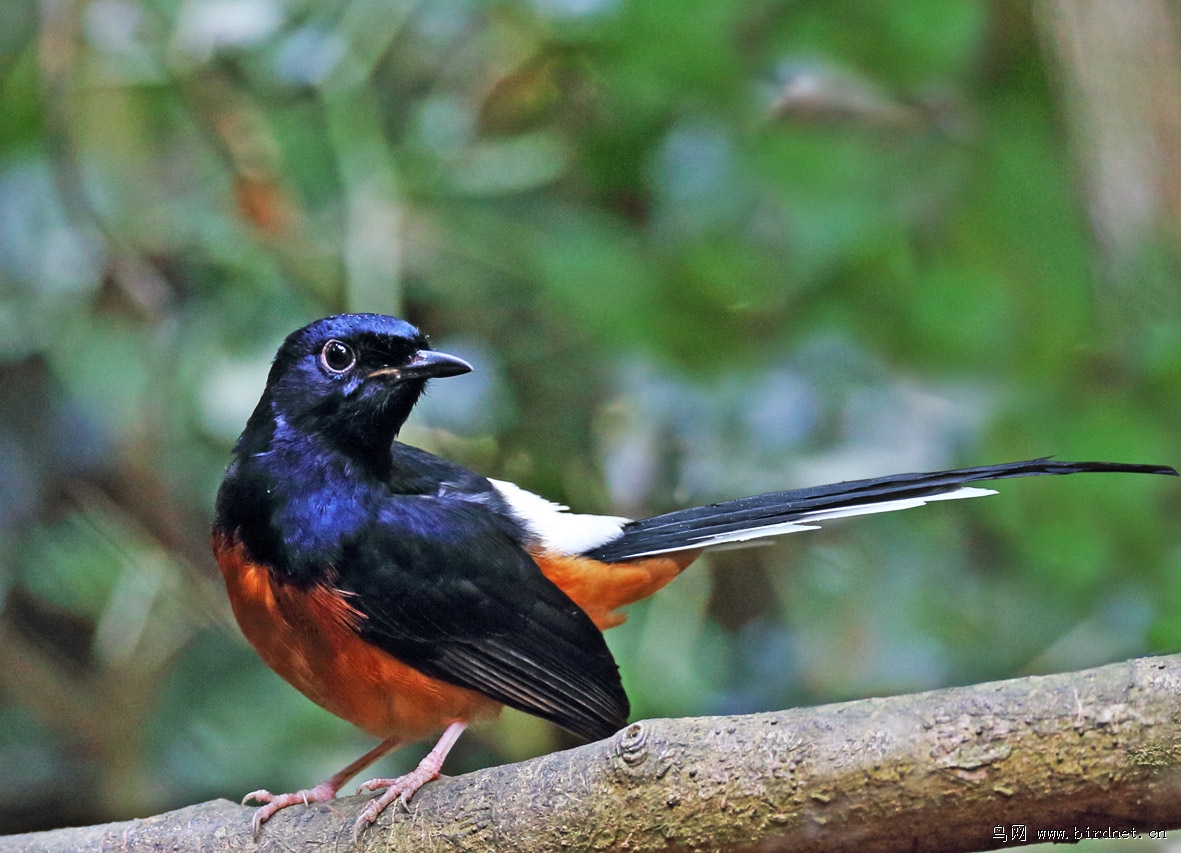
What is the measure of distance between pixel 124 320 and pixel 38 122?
69 cm

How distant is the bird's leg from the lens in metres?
2.34

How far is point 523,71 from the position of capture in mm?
4250

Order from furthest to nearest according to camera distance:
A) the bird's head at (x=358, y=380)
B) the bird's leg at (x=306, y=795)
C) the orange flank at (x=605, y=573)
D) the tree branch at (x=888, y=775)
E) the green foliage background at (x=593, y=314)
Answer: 1. the green foliage background at (x=593, y=314)
2. the orange flank at (x=605, y=573)
3. the bird's head at (x=358, y=380)
4. the bird's leg at (x=306, y=795)
5. the tree branch at (x=888, y=775)

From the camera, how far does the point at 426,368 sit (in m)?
2.55

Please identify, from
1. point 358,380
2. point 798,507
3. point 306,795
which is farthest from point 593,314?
point 306,795

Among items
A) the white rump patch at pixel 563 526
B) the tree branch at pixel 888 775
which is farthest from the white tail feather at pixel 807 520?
the tree branch at pixel 888 775

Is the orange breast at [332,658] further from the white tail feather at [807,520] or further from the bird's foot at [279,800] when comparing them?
the white tail feather at [807,520]

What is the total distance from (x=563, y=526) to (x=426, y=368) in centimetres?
57

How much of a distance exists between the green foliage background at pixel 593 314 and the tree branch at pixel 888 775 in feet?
4.59

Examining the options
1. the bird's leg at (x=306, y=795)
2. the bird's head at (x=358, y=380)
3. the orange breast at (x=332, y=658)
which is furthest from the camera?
the bird's head at (x=358, y=380)

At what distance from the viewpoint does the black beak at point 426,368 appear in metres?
2.53

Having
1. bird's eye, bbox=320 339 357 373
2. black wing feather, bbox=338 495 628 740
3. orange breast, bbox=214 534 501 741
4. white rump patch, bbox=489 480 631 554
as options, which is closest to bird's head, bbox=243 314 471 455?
bird's eye, bbox=320 339 357 373

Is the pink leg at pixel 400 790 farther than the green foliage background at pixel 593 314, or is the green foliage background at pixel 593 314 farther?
the green foliage background at pixel 593 314

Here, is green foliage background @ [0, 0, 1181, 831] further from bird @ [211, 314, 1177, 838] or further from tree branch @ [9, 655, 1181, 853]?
tree branch @ [9, 655, 1181, 853]
